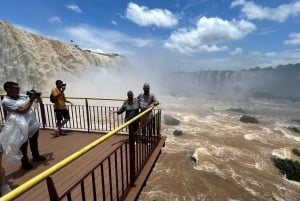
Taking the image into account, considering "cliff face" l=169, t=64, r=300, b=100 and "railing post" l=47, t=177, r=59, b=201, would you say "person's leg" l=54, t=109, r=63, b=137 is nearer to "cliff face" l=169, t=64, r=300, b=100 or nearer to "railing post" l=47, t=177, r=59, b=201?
"railing post" l=47, t=177, r=59, b=201

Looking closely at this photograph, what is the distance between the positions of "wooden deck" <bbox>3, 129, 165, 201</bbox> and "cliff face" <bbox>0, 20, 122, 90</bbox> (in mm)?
18760

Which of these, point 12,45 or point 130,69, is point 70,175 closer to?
point 12,45

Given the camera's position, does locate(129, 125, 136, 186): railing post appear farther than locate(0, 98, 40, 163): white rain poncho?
No

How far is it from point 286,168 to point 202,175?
5269mm

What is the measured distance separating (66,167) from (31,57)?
85.4 ft

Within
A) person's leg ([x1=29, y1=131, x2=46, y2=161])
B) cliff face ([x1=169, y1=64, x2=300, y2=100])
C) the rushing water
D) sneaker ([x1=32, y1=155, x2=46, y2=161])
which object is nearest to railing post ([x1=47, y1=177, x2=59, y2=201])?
person's leg ([x1=29, y1=131, x2=46, y2=161])

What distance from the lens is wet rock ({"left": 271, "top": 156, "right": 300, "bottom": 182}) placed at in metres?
11.6

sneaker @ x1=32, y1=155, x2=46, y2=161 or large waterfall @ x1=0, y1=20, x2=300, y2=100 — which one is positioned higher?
large waterfall @ x1=0, y1=20, x2=300, y2=100

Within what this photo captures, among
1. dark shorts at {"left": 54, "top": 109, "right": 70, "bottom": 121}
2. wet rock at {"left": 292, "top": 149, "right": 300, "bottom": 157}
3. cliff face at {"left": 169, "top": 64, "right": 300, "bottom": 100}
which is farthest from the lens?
cliff face at {"left": 169, "top": 64, "right": 300, "bottom": 100}

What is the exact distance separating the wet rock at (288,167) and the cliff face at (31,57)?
23993 millimetres

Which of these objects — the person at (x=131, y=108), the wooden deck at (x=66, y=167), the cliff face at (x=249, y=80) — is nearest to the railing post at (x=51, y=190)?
the wooden deck at (x=66, y=167)

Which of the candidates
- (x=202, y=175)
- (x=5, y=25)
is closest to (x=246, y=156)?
(x=202, y=175)

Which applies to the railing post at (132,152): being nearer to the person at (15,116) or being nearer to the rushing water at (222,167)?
the person at (15,116)

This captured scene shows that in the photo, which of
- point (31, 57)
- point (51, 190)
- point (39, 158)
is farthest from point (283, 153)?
point (31, 57)
